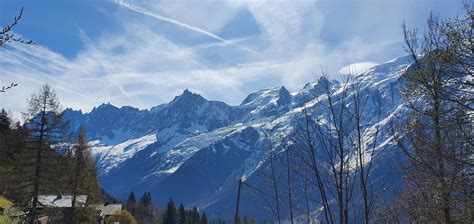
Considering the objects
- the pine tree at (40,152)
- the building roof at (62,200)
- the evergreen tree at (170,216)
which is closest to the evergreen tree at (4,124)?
the building roof at (62,200)

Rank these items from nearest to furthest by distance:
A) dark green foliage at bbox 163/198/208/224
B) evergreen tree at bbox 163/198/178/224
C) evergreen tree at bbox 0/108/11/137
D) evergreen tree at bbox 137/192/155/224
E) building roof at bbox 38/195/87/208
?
building roof at bbox 38/195/87/208
evergreen tree at bbox 0/108/11/137
evergreen tree at bbox 163/198/178/224
dark green foliage at bbox 163/198/208/224
evergreen tree at bbox 137/192/155/224

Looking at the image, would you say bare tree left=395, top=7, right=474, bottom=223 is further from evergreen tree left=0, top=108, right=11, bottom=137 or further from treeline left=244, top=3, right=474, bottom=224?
evergreen tree left=0, top=108, right=11, bottom=137

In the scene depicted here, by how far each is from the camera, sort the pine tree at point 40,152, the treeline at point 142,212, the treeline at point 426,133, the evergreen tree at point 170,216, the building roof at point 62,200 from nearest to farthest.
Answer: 1. the treeline at point 426,133
2. the pine tree at point 40,152
3. the building roof at point 62,200
4. the evergreen tree at point 170,216
5. the treeline at point 142,212

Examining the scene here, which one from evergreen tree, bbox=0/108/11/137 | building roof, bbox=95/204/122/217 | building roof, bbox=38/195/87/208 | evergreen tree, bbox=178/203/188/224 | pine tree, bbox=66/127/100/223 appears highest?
evergreen tree, bbox=0/108/11/137

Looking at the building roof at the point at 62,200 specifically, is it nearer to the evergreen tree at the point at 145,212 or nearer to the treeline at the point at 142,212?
the treeline at the point at 142,212

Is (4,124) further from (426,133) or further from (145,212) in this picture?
(426,133)

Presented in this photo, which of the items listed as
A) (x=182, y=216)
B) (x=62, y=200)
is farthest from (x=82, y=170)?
(x=182, y=216)

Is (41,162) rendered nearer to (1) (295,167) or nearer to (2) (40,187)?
(2) (40,187)

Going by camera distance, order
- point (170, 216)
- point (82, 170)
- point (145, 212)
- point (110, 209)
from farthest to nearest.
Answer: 1. point (145, 212)
2. point (170, 216)
3. point (110, 209)
4. point (82, 170)

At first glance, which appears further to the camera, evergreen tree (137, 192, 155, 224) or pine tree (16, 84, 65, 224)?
evergreen tree (137, 192, 155, 224)

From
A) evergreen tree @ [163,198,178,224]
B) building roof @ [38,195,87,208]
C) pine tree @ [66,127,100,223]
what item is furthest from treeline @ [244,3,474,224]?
evergreen tree @ [163,198,178,224]

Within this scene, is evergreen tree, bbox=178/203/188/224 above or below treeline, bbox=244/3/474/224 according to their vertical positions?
below

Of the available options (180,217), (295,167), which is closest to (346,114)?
(295,167)

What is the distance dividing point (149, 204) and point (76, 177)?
271 feet
